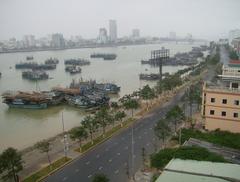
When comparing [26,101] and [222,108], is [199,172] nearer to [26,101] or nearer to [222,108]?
[222,108]

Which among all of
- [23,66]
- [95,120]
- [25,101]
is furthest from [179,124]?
[23,66]

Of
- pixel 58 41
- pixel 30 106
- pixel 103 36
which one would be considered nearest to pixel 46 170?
pixel 30 106

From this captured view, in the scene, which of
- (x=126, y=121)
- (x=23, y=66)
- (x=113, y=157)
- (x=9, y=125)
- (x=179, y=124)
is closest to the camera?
(x=113, y=157)

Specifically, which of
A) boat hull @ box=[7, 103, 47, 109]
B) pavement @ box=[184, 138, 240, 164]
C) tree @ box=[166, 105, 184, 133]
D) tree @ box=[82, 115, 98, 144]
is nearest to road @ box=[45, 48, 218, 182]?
tree @ box=[82, 115, 98, 144]

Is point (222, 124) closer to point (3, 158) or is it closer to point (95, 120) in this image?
point (95, 120)

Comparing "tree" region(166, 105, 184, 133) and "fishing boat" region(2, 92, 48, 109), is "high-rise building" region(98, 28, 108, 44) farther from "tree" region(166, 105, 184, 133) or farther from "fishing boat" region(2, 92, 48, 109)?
"tree" region(166, 105, 184, 133)
